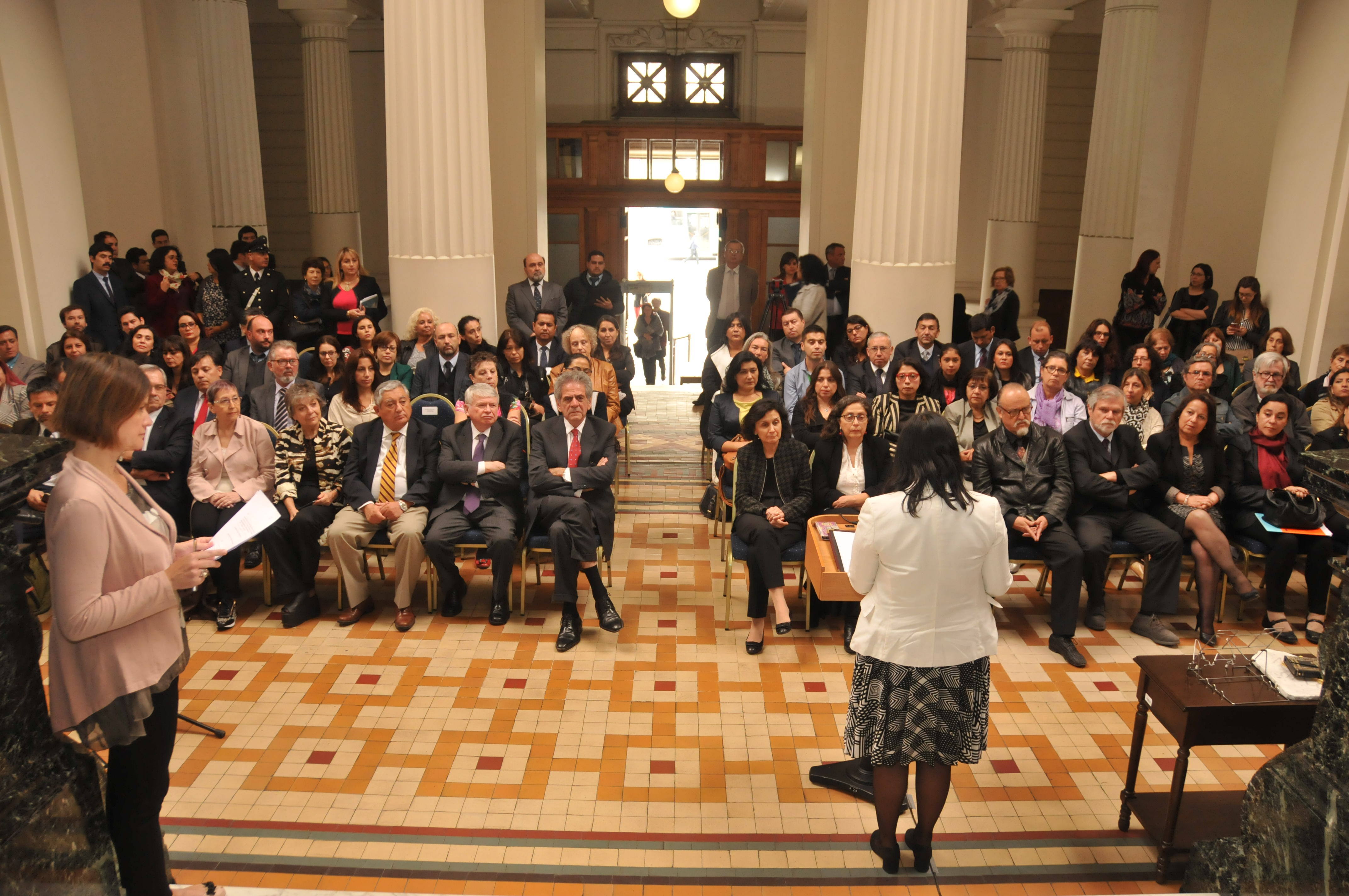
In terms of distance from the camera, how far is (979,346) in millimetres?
8070

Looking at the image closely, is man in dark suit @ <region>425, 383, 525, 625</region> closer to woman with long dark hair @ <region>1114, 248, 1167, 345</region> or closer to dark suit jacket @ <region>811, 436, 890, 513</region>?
dark suit jacket @ <region>811, 436, 890, 513</region>

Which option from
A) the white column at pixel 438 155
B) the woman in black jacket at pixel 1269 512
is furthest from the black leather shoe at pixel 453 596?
the woman in black jacket at pixel 1269 512

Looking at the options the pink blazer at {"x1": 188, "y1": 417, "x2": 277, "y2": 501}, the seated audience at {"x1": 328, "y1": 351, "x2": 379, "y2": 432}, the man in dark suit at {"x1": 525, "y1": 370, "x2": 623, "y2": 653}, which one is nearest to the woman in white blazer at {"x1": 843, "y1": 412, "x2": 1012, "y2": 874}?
the man in dark suit at {"x1": 525, "y1": 370, "x2": 623, "y2": 653}

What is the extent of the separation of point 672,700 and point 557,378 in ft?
7.30

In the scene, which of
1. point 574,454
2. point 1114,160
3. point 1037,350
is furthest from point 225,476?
point 1114,160

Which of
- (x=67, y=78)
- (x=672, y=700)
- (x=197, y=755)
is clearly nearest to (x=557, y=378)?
(x=672, y=700)

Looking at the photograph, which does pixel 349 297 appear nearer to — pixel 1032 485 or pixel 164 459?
pixel 164 459

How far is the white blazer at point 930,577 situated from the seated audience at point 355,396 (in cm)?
402

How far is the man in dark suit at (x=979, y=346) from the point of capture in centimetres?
771

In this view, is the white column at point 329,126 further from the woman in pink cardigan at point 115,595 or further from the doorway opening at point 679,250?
the woman in pink cardigan at point 115,595

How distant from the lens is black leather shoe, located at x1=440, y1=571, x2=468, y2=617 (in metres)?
6.10

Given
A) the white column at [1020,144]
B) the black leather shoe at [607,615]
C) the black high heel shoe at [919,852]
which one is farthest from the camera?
the white column at [1020,144]

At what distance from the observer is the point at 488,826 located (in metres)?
4.08

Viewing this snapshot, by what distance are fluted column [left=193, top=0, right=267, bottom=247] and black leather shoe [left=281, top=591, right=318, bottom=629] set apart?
727 centimetres
